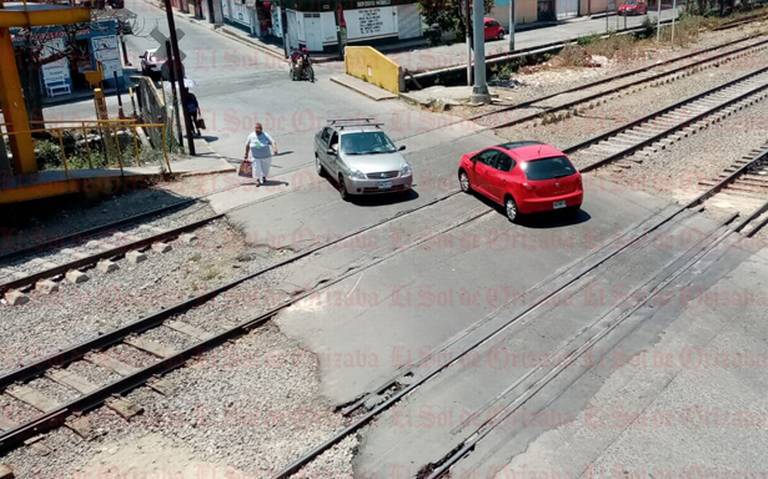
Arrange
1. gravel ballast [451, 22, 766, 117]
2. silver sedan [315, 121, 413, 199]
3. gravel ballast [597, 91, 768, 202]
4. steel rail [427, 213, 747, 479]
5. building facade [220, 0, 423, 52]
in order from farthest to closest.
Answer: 1. building facade [220, 0, 423, 52]
2. gravel ballast [451, 22, 766, 117]
3. gravel ballast [597, 91, 768, 202]
4. silver sedan [315, 121, 413, 199]
5. steel rail [427, 213, 747, 479]

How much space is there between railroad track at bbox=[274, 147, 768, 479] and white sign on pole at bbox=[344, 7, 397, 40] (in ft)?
108

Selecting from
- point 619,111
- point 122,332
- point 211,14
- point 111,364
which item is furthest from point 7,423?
point 211,14

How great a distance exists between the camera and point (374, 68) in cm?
3409

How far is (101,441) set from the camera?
32.5ft

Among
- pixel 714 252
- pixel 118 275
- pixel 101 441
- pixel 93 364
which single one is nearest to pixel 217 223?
pixel 118 275

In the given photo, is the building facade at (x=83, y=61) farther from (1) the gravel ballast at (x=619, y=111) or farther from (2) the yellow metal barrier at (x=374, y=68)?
(1) the gravel ballast at (x=619, y=111)


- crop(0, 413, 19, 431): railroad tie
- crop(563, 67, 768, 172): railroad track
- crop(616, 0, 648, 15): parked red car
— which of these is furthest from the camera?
crop(616, 0, 648, 15): parked red car

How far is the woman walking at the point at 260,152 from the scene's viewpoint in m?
20.4

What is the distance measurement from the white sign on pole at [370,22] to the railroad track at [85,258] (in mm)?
31206

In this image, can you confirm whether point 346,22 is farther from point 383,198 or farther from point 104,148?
point 383,198

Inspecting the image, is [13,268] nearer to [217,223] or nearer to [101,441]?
[217,223]

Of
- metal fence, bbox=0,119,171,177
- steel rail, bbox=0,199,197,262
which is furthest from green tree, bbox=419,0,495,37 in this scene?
steel rail, bbox=0,199,197,262

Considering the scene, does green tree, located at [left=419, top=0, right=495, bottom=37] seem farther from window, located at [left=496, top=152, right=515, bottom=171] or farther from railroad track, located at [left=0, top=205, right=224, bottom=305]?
railroad track, located at [left=0, top=205, right=224, bottom=305]

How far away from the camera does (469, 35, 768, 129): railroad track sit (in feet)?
88.7
